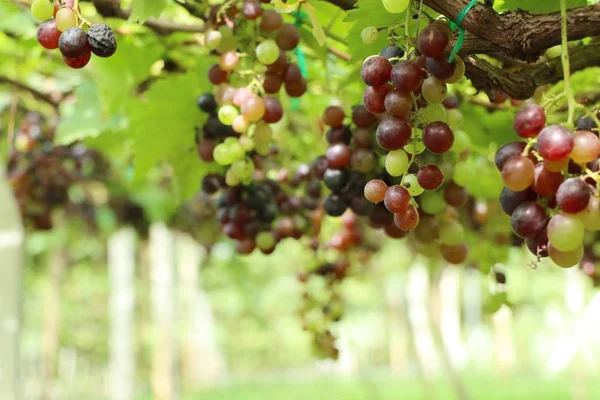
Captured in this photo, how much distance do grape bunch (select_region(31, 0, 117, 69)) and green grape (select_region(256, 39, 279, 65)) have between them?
44 centimetres

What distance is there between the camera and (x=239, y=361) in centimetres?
3225

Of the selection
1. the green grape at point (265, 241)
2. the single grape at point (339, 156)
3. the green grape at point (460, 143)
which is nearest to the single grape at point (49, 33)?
the single grape at point (339, 156)

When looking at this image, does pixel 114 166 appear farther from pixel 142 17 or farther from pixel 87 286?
pixel 87 286

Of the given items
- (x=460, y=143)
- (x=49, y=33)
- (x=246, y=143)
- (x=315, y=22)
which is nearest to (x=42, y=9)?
(x=49, y=33)

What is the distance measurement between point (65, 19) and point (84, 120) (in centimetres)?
125

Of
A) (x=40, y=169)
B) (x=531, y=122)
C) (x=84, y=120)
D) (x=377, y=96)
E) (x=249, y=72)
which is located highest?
(x=531, y=122)

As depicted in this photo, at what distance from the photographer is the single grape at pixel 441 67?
0.80 m

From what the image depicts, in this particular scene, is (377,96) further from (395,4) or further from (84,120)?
(84,120)

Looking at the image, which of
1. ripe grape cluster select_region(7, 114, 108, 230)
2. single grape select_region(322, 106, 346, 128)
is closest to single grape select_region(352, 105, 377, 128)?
single grape select_region(322, 106, 346, 128)

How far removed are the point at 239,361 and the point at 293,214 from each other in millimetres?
31493

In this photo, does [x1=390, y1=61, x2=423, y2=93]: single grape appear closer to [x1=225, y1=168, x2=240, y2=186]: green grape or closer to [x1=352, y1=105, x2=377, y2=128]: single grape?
[x1=352, y1=105, x2=377, y2=128]: single grape

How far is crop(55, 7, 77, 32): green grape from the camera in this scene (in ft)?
2.54

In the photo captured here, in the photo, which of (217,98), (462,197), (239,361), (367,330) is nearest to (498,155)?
(462,197)

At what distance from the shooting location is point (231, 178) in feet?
4.68
